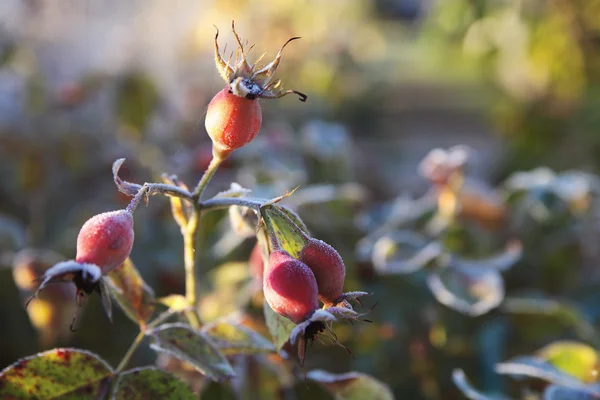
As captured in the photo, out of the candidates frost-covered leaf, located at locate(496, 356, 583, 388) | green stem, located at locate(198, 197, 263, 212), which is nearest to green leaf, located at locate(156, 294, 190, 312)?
green stem, located at locate(198, 197, 263, 212)

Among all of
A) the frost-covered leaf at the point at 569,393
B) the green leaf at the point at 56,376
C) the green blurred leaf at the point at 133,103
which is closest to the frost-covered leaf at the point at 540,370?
the frost-covered leaf at the point at 569,393

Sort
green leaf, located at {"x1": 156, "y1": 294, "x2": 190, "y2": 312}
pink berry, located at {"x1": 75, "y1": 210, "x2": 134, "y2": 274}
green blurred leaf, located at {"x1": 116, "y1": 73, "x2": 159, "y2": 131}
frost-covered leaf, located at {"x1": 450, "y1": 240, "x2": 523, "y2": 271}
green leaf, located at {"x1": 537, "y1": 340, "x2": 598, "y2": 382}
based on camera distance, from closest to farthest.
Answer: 1. pink berry, located at {"x1": 75, "y1": 210, "x2": 134, "y2": 274}
2. green leaf, located at {"x1": 156, "y1": 294, "x2": 190, "y2": 312}
3. green leaf, located at {"x1": 537, "y1": 340, "x2": 598, "y2": 382}
4. frost-covered leaf, located at {"x1": 450, "y1": 240, "x2": 523, "y2": 271}
5. green blurred leaf, located at {"x1": 116, "y1": 73, "x2": 159, "y2": 131}

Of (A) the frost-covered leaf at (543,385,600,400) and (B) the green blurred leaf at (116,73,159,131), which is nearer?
(A) the frost-covered leaf at (543,385,600,400)

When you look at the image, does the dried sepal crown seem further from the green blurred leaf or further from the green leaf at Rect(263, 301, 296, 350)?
the green blurred leaf

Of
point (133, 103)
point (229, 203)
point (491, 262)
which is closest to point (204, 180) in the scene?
point (229, 203)

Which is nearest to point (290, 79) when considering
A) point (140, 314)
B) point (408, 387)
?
point (408, 387)

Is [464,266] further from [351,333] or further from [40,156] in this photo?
[40,156]

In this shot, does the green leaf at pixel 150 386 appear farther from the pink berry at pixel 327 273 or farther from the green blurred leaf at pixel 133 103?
the green blurred leaf at pixel 133 103
